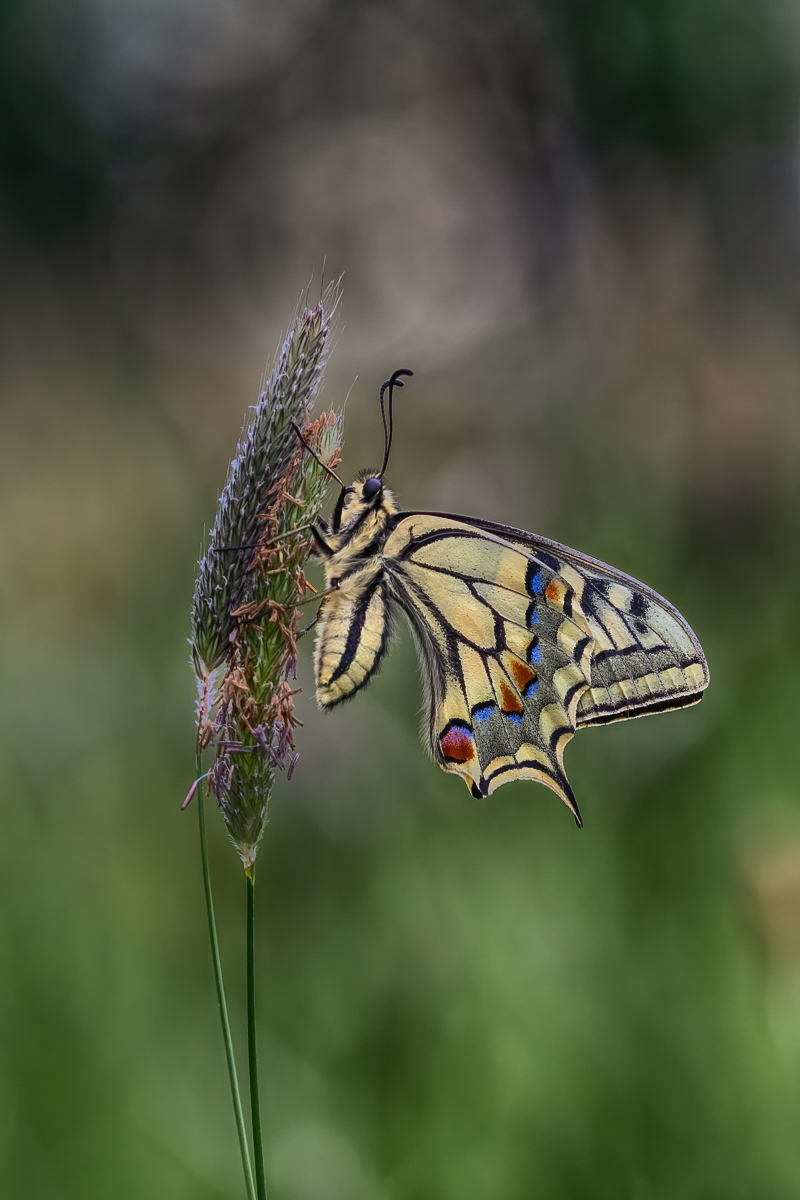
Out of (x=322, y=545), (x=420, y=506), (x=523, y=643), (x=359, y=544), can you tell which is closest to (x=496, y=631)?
(x=523, y=643)

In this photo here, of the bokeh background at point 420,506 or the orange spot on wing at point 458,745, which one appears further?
the bokeh background at point 420,506

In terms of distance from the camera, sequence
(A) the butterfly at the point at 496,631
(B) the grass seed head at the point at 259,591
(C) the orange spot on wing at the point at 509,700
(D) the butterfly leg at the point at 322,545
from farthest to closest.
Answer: (C) the orange spot on wing at the point at 509,700
(A) the butterfly at the point at 496,631
(D) the butterfly leg at the point at 322,545
(B) the grass seed head at the point at 259,591

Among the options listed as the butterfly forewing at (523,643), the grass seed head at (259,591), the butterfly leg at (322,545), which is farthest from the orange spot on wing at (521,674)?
the grass seed head at (259,591)

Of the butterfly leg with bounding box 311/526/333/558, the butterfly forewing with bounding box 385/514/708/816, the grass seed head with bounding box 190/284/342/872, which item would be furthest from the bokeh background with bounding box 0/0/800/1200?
the grass seed head with bounding box 190/284/342/872

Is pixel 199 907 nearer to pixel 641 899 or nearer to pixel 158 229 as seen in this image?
pixel 641 899

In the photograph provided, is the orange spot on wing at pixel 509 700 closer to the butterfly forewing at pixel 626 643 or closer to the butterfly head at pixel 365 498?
the butterfly forewing at pixel 626 643

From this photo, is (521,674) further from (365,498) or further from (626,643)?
(365,498)

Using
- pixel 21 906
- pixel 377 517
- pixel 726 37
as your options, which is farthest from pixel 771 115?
pixel 21 906

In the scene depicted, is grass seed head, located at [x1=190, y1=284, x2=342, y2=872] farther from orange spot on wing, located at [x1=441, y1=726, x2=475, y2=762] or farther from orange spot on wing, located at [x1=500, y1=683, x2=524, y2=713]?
orange spot on wing, located at [x1=500, y1=683, x2=524, y2=713]
